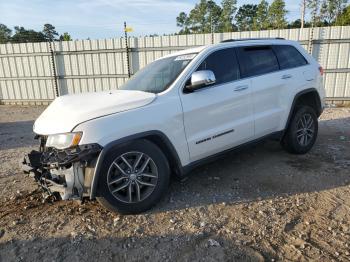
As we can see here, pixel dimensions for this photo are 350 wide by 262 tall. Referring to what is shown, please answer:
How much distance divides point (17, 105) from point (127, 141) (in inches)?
483

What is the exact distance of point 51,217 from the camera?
136 inches

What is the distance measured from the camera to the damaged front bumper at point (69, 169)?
2936mm

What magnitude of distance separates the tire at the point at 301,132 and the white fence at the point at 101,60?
21.0ft

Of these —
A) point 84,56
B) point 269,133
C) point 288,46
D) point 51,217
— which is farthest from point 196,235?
point 84,56

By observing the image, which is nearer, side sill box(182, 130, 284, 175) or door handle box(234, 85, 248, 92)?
side sill box(182, 130, 284, 175)

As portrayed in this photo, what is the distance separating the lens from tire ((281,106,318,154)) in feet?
15.9

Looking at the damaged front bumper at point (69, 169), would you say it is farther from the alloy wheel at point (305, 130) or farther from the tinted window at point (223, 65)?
the alloy wheel at point (305, 130)

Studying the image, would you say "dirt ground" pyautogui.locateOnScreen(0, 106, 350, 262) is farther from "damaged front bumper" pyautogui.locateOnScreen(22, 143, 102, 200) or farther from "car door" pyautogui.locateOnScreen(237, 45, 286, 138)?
"car door" pyautogui.locateOnScreen(237, 45, 286, 138)

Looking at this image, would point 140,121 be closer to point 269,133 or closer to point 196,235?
point 196,235

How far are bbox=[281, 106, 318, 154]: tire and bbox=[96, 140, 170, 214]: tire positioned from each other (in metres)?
2.45

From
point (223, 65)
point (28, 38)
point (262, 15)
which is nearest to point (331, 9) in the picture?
point (262, 15)

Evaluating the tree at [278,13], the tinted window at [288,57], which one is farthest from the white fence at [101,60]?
the tree at [278,13]

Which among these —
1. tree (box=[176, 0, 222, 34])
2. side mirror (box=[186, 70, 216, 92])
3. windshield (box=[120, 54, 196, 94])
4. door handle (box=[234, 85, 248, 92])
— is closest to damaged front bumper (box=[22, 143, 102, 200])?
windshield (box=[120, 54, 196, 94])

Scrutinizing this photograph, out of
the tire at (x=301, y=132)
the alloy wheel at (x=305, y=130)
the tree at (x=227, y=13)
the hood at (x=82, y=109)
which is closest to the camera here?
the hood at (x=82, y=109)
